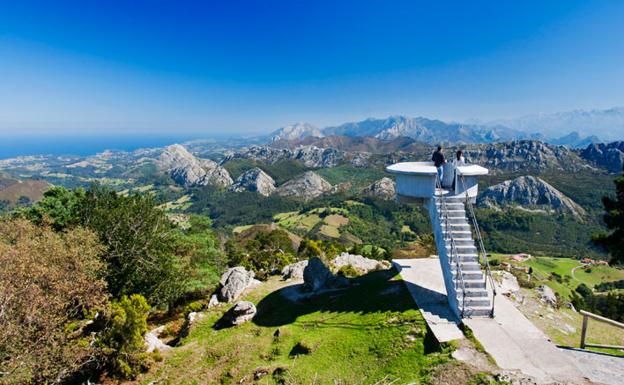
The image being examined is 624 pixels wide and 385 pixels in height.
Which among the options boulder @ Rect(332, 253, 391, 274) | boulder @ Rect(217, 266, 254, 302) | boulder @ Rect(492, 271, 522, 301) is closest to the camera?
boulder @ Rect(492, 271, 522, 301)

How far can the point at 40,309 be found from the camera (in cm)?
1018

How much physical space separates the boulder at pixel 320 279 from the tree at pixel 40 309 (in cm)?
1028

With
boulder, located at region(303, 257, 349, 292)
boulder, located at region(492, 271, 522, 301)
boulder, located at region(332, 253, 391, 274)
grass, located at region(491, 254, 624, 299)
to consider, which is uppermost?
boulder, located at region(492, 271, 522, 301)

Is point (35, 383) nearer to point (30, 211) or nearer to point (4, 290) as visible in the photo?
point (4, 290)

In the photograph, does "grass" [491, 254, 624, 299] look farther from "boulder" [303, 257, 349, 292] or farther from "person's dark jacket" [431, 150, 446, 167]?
"person's dark jacket" [431, 150, 446, 167]

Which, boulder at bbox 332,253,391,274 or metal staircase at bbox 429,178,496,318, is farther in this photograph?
boulder at bbox 332,253,391,274

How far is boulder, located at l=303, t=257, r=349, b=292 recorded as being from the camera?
1709cm

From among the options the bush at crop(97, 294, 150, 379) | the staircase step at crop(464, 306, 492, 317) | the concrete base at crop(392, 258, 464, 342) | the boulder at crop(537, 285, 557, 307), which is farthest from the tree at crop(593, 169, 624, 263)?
the bush at crop(97, 294, 150, 379)

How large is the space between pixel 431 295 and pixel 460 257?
2.01 metres

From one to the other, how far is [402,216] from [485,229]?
47365 millimetres

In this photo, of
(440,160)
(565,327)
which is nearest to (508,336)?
(565,327)

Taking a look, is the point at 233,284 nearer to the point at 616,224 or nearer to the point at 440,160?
the point at 440,160

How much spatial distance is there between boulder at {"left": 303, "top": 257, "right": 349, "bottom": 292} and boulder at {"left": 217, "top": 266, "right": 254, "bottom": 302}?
3.95 m

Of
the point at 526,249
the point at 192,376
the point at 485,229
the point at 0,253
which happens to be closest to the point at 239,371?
the point at 192,376
